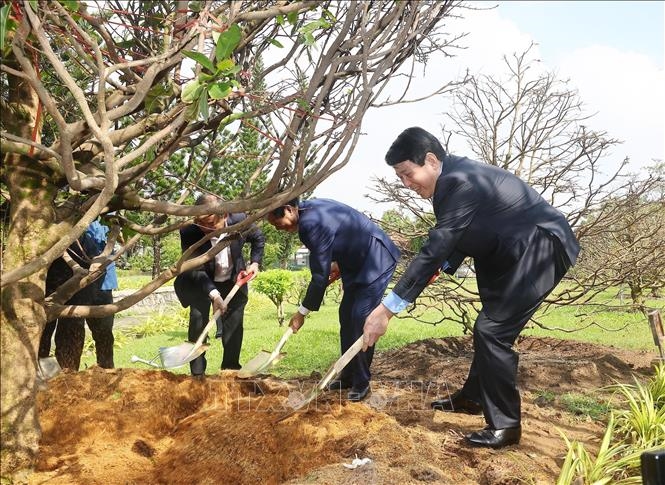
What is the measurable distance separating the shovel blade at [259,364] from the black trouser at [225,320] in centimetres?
75

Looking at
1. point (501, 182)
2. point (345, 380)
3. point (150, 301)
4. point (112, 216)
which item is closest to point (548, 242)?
point (501, 182)

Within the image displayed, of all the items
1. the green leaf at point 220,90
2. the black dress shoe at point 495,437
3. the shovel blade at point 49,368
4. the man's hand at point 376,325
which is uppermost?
the green leaf at point 220,90

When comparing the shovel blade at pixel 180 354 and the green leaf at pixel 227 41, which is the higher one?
the green leaf at pixel 227 41

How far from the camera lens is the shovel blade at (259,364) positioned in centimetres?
383

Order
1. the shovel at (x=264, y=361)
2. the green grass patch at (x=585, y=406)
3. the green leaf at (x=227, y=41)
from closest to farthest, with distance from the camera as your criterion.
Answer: the green leaf at (x=227, y=41), the shovel at (x=264, y=361), the green grass patch at (x=585, y=406)

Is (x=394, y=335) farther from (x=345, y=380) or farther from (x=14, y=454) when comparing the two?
(x=14, y=454)

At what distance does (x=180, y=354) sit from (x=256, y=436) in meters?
1.63

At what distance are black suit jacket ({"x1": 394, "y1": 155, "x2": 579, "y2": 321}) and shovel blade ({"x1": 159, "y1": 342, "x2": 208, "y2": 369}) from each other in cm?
202

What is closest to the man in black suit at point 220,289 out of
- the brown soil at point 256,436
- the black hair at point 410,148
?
the brown soil at point 256,436

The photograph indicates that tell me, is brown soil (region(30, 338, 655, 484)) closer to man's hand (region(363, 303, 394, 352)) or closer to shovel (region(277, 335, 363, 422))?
shovel (region(277, 335, 363, 422))

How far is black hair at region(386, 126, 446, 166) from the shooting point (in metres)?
3.12

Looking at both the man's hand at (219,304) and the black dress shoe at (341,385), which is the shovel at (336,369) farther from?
the man's hand at (219,304)

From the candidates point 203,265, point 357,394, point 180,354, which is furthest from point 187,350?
point 357,394

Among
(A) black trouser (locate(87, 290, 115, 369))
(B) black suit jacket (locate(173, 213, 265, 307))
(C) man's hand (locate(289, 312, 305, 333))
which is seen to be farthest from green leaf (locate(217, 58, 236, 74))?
(A) black trouser (locate(87, 290, 115, 369))
